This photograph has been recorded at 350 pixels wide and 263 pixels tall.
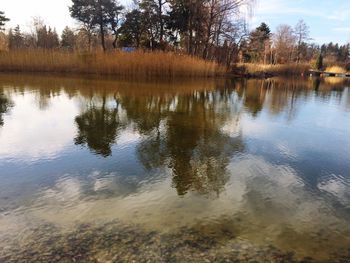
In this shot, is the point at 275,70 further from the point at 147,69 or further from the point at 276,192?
the point at 276,192

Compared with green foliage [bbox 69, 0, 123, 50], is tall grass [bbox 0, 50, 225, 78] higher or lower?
lower

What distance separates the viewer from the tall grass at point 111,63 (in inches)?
722

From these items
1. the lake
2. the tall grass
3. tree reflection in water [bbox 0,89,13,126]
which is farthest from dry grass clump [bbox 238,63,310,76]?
the lake

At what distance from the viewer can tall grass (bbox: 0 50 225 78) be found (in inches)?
722

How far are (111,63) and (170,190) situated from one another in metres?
16.0

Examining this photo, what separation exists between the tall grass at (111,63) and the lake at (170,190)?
1139 cm

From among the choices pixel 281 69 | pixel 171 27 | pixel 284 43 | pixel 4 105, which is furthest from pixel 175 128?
pixel 284 43

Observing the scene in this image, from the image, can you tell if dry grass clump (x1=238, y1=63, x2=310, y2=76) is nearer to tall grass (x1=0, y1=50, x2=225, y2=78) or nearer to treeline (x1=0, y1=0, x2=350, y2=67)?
treeline (x1=0, y1=0, x2=350, y2=67)

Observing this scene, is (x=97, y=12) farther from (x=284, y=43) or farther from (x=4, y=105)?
(x=284, y=43)

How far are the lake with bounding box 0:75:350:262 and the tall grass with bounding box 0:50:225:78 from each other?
1139 cm

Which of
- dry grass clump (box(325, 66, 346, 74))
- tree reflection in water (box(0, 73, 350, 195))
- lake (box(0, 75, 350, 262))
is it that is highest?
dry grass clump (box(325, 66, 346, 74))

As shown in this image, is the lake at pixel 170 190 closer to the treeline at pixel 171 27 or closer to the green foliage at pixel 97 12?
the treeline at pixel 171 27

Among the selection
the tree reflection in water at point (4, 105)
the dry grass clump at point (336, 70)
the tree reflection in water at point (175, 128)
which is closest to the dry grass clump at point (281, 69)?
the dry grass clump at point (336, 70)

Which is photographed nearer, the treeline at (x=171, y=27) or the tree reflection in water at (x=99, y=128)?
the tree reflection in water at (x=99, y=128)
